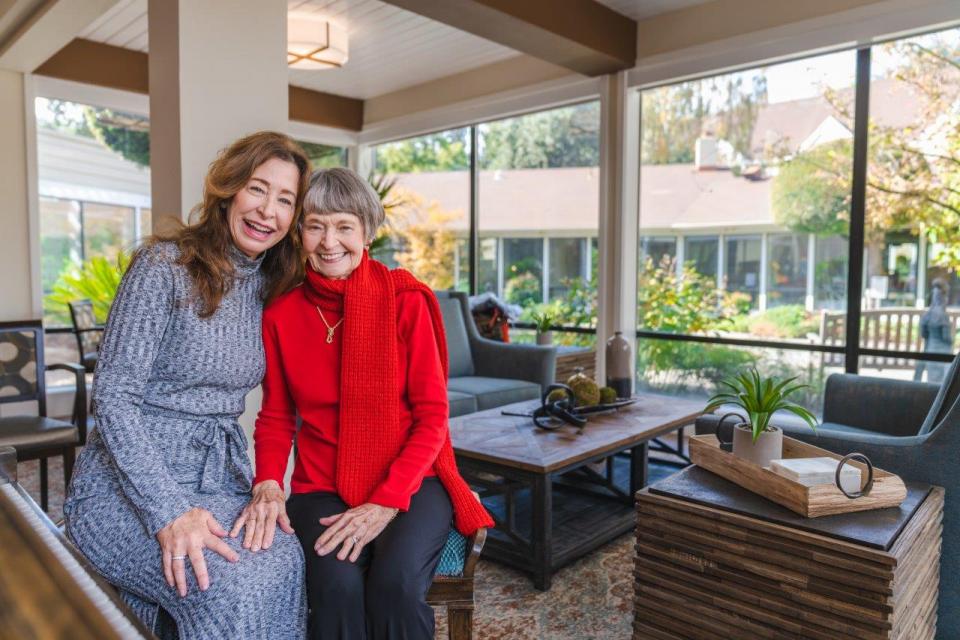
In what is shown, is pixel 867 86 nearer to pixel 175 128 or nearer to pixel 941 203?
pixel 941 203

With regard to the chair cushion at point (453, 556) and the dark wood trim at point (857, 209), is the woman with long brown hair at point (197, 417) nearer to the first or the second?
the chair cushion at point (453, 556)

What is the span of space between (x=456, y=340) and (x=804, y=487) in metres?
2.97

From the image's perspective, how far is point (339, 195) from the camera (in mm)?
1500

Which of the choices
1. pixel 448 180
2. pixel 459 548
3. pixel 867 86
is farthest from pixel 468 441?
pixel 448 180

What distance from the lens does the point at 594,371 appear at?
4.83 metres

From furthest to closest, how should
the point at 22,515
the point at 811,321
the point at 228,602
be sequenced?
the point at 811,321 → the point at 228,602 → the point at 22,515

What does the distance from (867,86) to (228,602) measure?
12.9 ft

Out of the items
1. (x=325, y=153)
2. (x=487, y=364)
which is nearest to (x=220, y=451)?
(x=487, y=364)

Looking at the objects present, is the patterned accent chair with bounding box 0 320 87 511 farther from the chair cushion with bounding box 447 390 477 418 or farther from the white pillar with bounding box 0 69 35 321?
the chair cushion with bounding box 447 390 477 418

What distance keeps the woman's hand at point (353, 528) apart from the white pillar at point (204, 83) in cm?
131

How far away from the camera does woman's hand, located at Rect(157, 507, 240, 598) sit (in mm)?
1179

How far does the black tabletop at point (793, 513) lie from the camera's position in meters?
1.54

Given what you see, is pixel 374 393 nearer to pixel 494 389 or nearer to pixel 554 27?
pixel 494 389

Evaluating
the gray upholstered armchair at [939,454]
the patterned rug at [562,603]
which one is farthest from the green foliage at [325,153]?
the gray upholstered armchair at [939,454]
